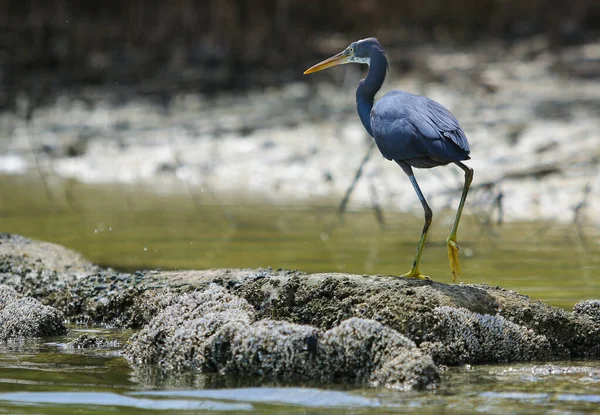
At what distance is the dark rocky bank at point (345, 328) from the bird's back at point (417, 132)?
0.76m

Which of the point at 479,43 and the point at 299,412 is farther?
the point at 479,43

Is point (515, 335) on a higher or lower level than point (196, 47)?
lower

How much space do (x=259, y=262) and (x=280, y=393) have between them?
12.2 ft

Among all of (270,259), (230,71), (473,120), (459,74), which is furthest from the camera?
(230,71)

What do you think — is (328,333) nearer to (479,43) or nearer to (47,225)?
(47,225)

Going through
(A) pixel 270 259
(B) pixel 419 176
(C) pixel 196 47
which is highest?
(C) pixel 196 47

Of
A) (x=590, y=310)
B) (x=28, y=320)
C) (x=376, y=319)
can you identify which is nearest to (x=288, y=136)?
(x=28, y=320)

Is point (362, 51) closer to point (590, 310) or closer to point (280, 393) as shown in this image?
point (590, 310)

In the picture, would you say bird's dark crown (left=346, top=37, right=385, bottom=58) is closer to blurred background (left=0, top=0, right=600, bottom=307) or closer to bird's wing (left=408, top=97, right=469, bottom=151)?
bird's wing (left=408, top=97, right=469, bottom=151)

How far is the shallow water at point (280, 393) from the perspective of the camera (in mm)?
4301

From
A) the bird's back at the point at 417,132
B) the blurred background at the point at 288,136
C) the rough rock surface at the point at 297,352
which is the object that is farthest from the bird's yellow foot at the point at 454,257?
the rough rock surface at the point at 297,352

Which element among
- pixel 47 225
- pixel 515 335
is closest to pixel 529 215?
pixel 47 225

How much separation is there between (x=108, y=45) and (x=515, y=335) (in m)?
14.3

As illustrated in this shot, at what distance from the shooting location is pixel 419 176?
481 inches
